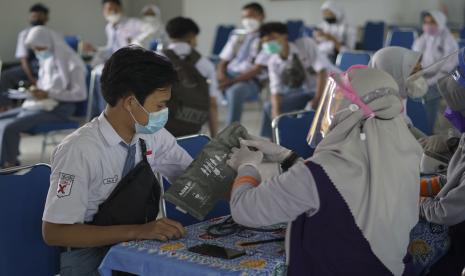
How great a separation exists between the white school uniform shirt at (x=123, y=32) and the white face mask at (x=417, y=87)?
521 centimetres

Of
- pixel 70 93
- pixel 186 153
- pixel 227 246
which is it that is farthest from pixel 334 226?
pixel 70 93

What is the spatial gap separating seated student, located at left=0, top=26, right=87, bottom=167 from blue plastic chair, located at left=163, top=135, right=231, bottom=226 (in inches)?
114

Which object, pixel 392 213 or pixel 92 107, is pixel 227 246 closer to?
pixel 392 213

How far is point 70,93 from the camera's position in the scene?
19.0 ft

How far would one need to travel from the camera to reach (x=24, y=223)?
2461 millimetres

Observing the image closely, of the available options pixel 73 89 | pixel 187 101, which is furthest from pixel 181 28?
pixel 73 89

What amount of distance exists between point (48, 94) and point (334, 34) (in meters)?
5.02

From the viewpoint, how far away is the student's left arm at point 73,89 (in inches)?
227

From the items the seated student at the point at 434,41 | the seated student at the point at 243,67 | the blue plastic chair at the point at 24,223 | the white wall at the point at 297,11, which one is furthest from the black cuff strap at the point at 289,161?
the white wall at the point at 297,11

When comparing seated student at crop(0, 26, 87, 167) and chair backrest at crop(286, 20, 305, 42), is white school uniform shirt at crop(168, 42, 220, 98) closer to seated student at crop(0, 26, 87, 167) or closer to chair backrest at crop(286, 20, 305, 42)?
seated student at crop(0, 26, 87, 167)

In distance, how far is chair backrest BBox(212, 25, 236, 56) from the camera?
392 inches

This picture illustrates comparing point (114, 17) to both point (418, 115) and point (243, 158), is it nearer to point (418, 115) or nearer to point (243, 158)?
point (418, 115)

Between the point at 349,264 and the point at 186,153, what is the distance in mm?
856

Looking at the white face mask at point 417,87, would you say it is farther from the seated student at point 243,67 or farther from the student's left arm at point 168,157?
the seated student at point 243,67
